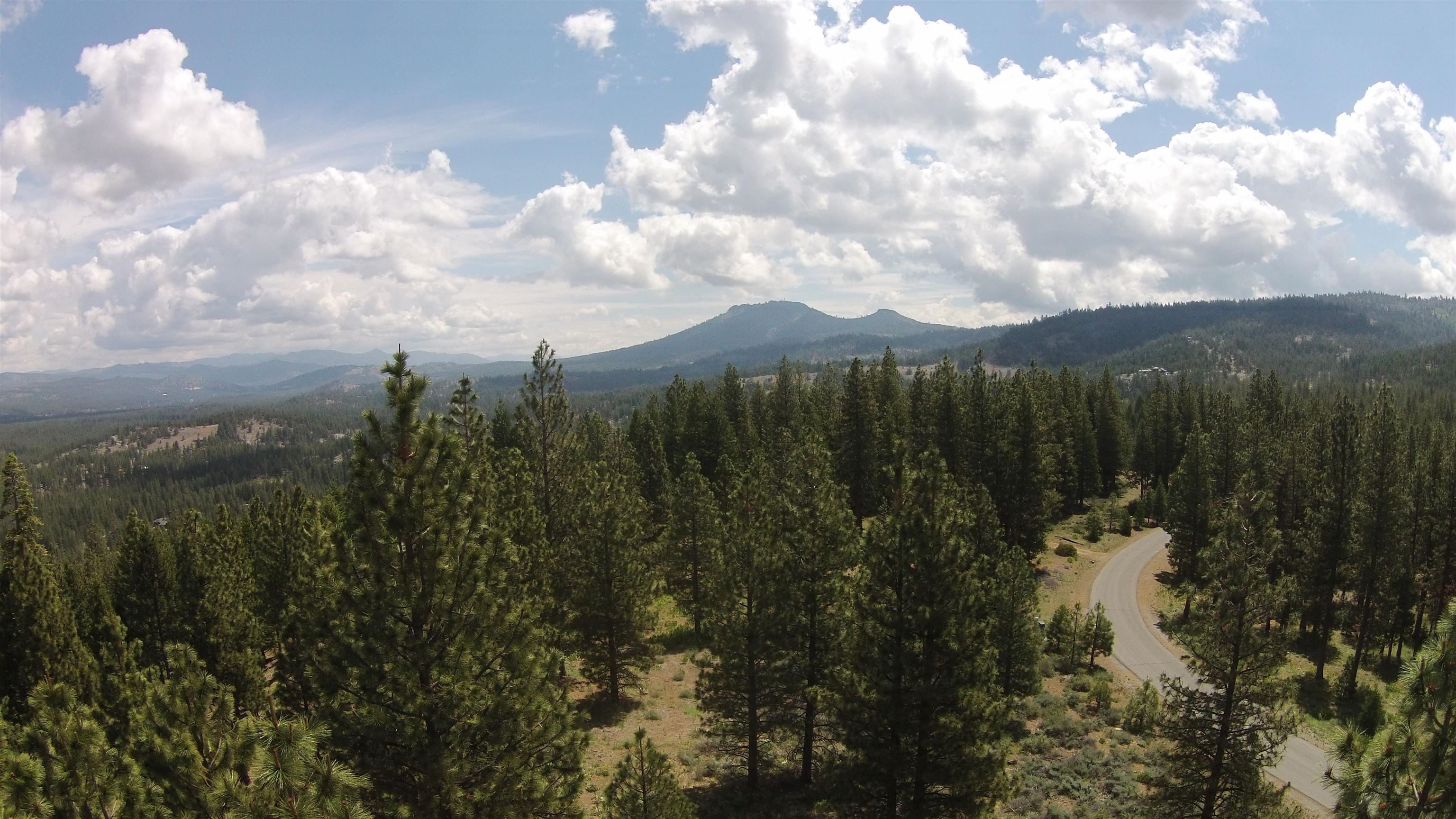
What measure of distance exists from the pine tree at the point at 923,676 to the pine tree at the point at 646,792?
16.0ft

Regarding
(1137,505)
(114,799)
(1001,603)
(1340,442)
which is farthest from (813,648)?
(1137,505)

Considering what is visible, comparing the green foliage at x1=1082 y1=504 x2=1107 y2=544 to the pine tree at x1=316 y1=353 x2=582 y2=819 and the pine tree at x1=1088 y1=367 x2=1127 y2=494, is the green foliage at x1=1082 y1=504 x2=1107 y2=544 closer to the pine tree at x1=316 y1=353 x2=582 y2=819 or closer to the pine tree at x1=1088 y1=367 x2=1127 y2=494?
the pine tree at x1=1088 y1=367 x2=1127 y2=494

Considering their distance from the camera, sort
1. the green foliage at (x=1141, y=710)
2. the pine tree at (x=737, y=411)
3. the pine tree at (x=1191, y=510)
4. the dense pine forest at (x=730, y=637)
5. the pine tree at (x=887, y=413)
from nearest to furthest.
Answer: the dense pine forest at (x=730, y=637)
the green foliage at (x=1141, y=710)
the pine tree at (x=1191, y=510)
the pine tree at (x=887, y=413)
the pine tree at (x=737, y=411)

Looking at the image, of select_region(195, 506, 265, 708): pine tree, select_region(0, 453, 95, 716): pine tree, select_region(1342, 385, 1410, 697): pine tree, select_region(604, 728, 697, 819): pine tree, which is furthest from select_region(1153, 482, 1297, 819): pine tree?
select_region(0, 453, 95, 716): pine tree

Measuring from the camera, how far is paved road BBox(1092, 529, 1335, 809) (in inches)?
891

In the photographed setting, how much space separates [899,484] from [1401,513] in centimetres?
2900

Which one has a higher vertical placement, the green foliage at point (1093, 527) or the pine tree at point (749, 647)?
the pine tree at point (749, 647)

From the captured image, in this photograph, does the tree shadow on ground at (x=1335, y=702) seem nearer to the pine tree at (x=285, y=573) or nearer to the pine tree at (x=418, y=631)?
the pine tree at (x=418, y=631)

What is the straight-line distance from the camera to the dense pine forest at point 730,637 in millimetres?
8320

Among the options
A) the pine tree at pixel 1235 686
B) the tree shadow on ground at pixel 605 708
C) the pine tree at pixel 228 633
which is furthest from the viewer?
the tree shadow on ground at pixel 605 708

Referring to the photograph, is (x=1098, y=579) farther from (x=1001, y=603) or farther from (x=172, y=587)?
(x=172, y=587)

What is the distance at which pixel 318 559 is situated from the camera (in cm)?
1089

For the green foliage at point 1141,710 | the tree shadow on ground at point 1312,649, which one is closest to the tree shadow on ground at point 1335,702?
the tree shadow on ground at point 1312,649

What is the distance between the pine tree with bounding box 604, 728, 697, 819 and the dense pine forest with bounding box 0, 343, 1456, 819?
0.08 metres
